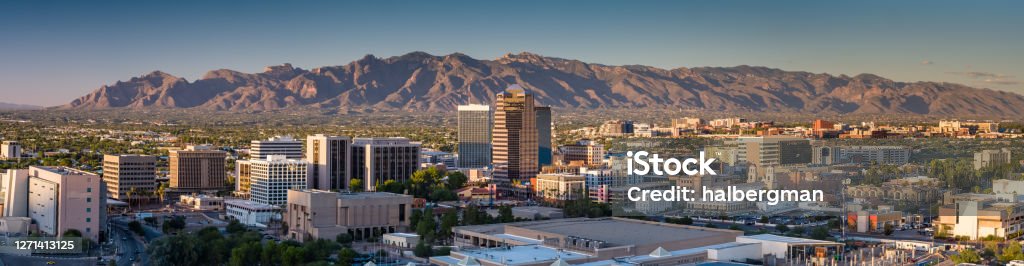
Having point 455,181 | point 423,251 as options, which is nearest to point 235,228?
point 423,251

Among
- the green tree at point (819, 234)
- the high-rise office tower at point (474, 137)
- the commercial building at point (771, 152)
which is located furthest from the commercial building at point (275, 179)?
the high-rise office tower at point (474, 137)

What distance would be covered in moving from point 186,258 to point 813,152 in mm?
33073

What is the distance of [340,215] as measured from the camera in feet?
162

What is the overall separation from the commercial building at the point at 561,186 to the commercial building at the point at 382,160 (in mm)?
7727

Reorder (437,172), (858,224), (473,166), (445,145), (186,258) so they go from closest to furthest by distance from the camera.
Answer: (186,258), (858,224), (437,172), (473,166), (445,145)

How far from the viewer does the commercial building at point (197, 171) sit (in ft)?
232

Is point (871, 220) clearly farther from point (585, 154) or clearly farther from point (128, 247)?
point (585, 154)

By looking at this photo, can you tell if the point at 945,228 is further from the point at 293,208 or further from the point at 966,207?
the point at 293,208

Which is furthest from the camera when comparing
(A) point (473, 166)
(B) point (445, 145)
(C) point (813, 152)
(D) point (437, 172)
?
(B) point (445, 145)

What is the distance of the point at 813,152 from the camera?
61406 millimetres

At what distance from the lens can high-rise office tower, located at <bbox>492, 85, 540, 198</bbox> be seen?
7725 cm

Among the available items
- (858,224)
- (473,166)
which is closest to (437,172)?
(473,166)

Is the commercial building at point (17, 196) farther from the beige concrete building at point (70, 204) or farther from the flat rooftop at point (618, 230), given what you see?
the flat rooftop at point (618, 230)

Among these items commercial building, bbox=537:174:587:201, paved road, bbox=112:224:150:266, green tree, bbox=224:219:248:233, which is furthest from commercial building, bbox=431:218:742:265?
commercial building, bbox=537:174:587:201
